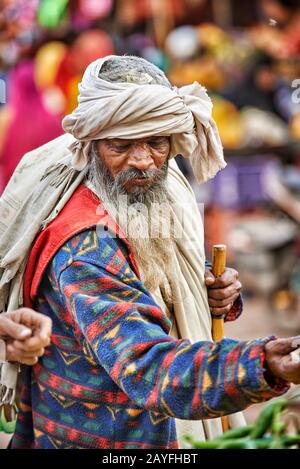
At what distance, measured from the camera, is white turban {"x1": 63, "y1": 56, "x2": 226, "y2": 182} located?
3057 mm

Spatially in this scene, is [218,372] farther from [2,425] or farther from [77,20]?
[77,20]

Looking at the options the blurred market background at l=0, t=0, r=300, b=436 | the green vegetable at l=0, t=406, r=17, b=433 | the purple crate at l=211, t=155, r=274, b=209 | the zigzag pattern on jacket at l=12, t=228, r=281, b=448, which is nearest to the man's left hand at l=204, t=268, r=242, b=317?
the zigzag pattern on jacket at l=12, t=228, r=281, b=448

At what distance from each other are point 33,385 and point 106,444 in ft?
1.18

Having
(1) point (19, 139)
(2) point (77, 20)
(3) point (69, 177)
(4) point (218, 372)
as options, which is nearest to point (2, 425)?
(3) point (69, 177)

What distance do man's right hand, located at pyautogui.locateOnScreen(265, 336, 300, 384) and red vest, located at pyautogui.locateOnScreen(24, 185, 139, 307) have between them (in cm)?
63

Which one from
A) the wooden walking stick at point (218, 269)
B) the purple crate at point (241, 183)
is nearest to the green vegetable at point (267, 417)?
the wooden walking stick at point (218, 269)

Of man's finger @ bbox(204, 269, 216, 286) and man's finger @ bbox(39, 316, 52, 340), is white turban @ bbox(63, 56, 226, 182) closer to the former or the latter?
man's finger @ bbox(204, 269, 216, 286)

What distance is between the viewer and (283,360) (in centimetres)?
260

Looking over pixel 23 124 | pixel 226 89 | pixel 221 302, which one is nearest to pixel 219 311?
pixel 221 302

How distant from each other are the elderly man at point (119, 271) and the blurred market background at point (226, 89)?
4.46 metres

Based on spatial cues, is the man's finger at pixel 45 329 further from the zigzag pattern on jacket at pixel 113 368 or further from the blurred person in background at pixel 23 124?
the blurred person in background at pixel 23 124

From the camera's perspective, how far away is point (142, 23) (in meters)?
12.4

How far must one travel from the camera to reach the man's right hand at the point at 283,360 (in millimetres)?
2580

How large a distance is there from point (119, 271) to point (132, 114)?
46 cm
